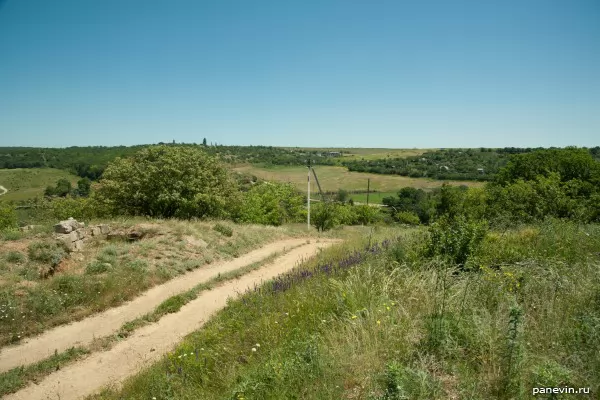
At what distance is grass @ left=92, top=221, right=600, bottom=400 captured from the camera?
9.83 feet

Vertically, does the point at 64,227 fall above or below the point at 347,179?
above

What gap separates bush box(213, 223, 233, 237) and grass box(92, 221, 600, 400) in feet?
34.5

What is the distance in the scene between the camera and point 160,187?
854 inches

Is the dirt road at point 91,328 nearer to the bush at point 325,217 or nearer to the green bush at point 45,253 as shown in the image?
the green bush at point 45,253

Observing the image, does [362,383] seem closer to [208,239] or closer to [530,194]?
[208,239]

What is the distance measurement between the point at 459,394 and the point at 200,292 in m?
8.98

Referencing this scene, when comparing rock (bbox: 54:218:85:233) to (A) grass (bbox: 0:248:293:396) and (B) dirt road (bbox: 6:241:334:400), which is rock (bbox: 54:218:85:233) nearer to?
(A) grass (bbox: 0:248:293:396)

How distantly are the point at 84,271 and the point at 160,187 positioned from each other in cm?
1188

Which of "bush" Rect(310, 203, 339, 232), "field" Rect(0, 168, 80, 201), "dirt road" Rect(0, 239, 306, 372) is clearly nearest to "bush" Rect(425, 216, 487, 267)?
"dirt road" Rect(0, 239, 306, 372)

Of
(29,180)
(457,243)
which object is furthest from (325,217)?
(29,180)

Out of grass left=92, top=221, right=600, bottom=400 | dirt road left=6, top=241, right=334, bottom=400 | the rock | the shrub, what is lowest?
dirt road left=6, top=241, right=334, bottom=400

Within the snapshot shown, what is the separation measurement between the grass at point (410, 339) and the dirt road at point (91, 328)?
277cm

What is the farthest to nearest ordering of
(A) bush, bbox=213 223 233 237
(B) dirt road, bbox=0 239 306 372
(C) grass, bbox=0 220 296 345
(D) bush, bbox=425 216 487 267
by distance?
(A) bush, bbox=213 223 233 237 < (C) grass, bbox=0 220 296 345 < (B) dirt road, bbox=0 239 306 372 < (D) bush, bbox=425 216 487 267

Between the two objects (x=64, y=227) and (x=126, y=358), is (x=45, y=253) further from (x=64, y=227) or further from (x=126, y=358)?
(x=126, y=358)
